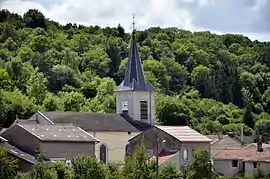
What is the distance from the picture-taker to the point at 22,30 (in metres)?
159

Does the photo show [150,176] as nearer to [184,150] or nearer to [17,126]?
[17,126]

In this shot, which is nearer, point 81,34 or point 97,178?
point 97,178

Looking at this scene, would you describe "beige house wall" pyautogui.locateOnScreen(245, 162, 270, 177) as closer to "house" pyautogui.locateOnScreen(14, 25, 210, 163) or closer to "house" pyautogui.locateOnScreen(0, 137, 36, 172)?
"house" pyautogui.locateOnScreen(14, 25, 210, 163)

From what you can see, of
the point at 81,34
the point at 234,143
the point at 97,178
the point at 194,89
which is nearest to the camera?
the point at 97,178

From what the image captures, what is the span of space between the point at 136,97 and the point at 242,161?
1104 cm

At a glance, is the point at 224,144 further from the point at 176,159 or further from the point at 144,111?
the point at 176,159

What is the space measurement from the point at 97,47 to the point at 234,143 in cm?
6355

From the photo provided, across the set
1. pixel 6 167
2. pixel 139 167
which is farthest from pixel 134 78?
pixel 6 167

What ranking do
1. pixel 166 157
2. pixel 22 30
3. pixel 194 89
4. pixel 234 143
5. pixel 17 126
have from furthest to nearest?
1. pixel 22 30
2. pixel 194 89
3. pixel 234 143
4. pixel 166 157
5. pixel 17 126

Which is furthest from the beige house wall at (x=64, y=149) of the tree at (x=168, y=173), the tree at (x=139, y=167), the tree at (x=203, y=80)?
the tree at (x=203, y=80)

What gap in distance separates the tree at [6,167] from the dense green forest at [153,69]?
39.3 metres

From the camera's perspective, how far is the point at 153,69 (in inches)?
5655

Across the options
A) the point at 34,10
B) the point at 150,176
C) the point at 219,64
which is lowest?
the point at 150,176

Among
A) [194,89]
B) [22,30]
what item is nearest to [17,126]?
[194,89]
